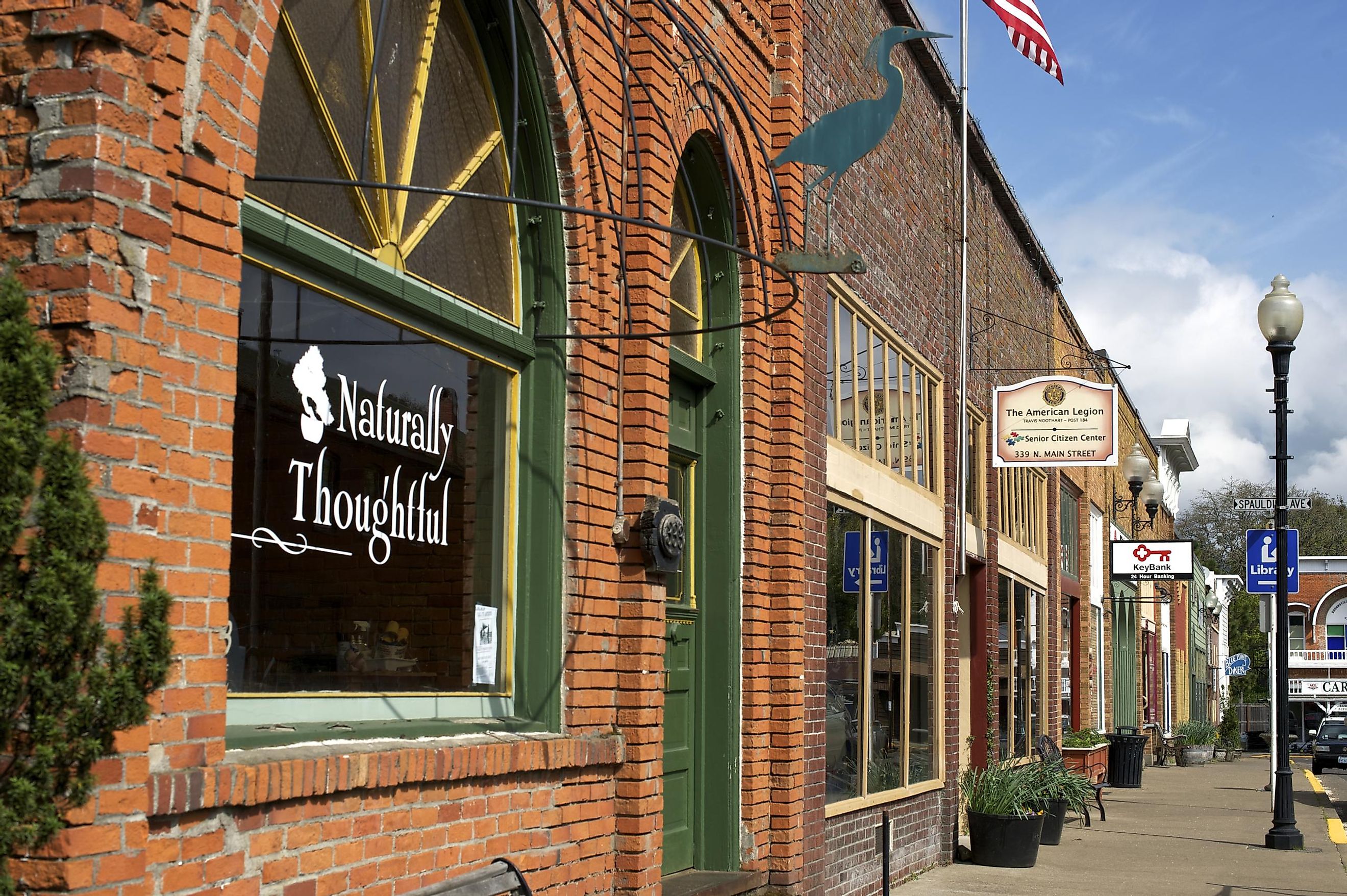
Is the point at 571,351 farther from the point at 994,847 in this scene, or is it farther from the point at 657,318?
the point at 994,847

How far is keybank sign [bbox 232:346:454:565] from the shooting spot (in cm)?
500

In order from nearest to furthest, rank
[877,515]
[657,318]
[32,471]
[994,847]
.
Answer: [32,471] → [657,318] → [877,515] → [994,847]

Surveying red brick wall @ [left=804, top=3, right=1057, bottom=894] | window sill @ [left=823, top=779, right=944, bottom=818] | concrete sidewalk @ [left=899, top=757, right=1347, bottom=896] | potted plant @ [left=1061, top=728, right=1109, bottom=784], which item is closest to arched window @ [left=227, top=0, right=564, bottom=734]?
red brick wall @ [left=804, top=3, right=1057, bottom=894]

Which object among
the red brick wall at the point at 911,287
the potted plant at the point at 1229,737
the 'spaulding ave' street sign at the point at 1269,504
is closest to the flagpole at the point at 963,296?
the red brick wall at the point at 911,287

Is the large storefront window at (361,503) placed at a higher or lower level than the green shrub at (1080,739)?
higher

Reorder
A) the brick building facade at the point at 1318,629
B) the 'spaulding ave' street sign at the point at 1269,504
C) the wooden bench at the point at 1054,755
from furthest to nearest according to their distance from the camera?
1. the brick building facade at the point at 1318,629
2. the wooden bench at the point at 1054,755
3. the 'spaulding ave' street sign at the point at 1269,504

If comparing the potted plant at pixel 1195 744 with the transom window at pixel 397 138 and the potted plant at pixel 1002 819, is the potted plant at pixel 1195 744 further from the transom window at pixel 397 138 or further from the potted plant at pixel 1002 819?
the transom window at pixel 397 138

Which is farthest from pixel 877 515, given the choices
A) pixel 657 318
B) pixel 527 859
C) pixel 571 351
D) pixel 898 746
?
pixel 527 859

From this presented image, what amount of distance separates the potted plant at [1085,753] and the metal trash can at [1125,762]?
142cm

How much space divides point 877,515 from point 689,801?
3693 mm

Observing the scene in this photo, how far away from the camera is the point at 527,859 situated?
6.07 metres

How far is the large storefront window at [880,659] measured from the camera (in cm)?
1054

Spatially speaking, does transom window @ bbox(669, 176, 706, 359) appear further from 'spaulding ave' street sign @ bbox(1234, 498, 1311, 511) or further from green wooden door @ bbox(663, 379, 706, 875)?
'spaulding ave' street sign @ bbox(1234, 498, 1311, 511)

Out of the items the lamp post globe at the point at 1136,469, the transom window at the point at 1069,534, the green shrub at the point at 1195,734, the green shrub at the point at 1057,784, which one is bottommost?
the green shrub at the point at 1195,734
